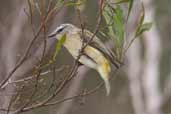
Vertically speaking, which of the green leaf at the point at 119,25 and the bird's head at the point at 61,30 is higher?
the green leaf at the point at 119,25

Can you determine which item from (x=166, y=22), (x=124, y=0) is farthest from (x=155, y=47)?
(x=124, y=0)

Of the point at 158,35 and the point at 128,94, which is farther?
the point at 128,94

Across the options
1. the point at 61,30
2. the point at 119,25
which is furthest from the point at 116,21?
the point at 61,30

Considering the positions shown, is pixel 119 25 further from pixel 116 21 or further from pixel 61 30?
pixel 61 30

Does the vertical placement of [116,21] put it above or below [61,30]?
above

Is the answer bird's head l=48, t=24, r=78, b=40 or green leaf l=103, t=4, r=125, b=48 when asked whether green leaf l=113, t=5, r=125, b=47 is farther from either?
bird's head l=48, t=24, r=78, b=40

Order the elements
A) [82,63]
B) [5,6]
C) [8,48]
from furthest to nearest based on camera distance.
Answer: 1. [5,6]
2. [8,48]
3. [82,63]

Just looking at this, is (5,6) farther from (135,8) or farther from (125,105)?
(125,105)

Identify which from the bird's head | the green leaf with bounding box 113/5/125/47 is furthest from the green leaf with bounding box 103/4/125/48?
the bird's head

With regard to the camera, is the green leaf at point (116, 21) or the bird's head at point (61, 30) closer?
the green leaf at point (116, 21)

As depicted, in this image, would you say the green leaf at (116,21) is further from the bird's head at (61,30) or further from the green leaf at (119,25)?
the bird's head at (61,30)

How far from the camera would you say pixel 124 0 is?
67.3 inches

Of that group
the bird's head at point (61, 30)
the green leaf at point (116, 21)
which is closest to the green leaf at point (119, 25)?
the green leaf at point (116, 21)

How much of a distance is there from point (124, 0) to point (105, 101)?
4.69m
